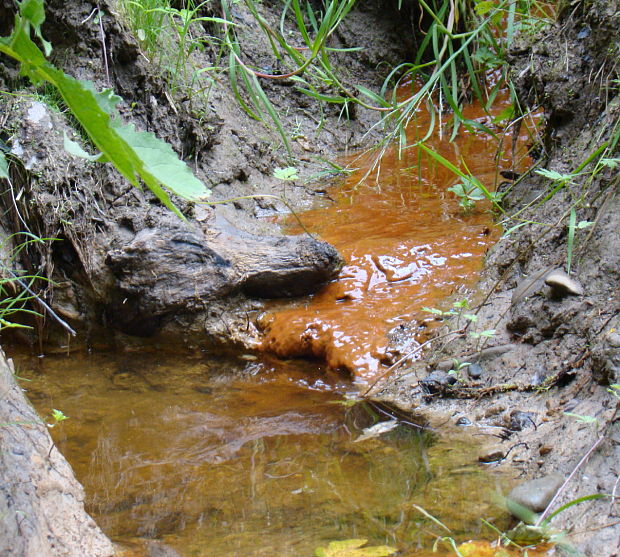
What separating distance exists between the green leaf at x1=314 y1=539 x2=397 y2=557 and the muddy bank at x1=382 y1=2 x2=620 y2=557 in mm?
478

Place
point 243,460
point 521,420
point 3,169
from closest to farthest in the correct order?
point 3,169, point 521,420, point 243,460

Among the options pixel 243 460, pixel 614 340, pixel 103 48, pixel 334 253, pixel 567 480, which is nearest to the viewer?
pixel 567 480

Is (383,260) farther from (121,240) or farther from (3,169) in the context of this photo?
(3,169)

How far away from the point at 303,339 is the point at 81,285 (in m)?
1.34

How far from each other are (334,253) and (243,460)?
1618 mm

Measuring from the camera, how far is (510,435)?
233 centimetres

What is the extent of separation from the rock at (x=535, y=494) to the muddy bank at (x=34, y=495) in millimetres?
1141

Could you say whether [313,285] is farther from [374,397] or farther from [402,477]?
[402,477]

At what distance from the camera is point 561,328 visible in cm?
257

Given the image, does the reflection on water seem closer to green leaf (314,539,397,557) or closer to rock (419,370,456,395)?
green leaf (314,539,397,557)

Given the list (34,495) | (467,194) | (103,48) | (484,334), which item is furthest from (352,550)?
(103,48)

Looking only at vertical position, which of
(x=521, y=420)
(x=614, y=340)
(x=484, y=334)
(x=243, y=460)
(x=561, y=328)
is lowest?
(x=243, y=460)

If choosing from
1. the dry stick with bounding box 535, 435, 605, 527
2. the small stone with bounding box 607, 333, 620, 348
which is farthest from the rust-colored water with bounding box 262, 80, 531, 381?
the dry stick with bounding box 535, 435, 605, 527

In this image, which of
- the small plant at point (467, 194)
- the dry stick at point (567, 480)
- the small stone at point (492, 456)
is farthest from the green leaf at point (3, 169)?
the small plant at point (467, 194)
